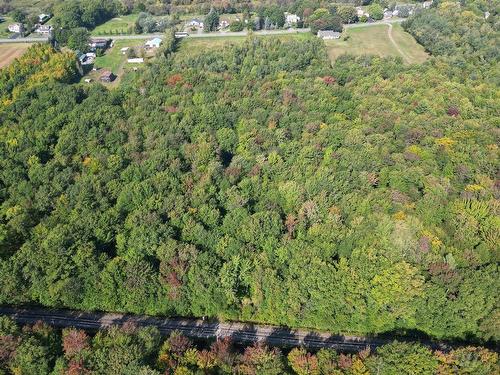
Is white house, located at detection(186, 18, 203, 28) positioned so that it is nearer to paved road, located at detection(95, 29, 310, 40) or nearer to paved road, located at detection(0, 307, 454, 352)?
paved road, located at detection(95, 29, 310, 40)

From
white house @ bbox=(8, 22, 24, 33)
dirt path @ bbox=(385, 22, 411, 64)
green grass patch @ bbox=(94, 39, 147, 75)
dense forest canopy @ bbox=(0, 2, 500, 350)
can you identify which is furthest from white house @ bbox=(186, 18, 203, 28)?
dirt path @ bbox=(385, 22, 411, 64)

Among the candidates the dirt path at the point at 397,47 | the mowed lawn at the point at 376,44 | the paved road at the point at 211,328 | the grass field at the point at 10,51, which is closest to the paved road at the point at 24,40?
the grass field at the point at 10,51

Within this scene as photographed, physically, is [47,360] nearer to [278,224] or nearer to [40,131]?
[278,224]

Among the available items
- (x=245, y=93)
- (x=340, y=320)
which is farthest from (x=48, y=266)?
(x=245, y=93)

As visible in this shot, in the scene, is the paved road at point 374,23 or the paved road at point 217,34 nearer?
the paved road at point 217,34

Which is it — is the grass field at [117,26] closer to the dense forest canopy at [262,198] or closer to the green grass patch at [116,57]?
the green grass patch at [116,57]
